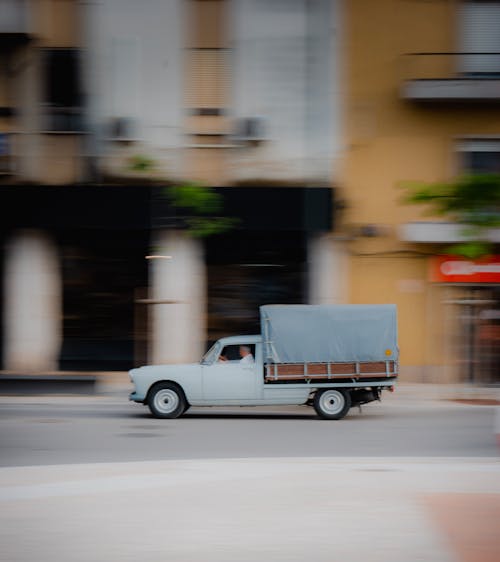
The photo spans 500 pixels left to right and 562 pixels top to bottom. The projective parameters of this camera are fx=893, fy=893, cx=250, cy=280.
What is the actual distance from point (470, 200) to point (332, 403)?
392 inches

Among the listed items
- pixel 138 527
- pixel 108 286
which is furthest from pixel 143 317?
pixel 138 527

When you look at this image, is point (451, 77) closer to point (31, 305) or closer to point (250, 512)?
point (31, 305)

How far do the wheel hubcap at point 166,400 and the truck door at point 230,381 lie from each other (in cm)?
55

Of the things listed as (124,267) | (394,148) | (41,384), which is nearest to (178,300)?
(124,267)

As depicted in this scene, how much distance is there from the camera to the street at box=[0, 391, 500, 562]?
672 cm

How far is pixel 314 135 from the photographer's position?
22172 mm

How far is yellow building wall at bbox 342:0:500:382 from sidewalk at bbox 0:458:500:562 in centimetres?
1166

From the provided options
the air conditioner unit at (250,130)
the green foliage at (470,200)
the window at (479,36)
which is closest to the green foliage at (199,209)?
the air conditioner unit at (250,130)

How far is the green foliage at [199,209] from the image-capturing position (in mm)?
21072

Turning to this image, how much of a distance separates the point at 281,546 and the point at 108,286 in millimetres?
16742

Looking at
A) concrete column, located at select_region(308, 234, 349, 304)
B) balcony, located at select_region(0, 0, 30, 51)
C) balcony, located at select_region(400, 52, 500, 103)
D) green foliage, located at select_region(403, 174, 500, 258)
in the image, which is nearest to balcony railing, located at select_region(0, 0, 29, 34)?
balcony, located at select_region(0, 0, 30, 51)

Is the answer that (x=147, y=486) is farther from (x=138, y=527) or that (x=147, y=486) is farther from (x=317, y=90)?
(x=317, y=90)

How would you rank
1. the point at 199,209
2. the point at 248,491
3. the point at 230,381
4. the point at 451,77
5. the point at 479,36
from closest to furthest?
the point at 248,491 < the point at 230,381 < the point at 199,209 < the point at 451,77 < the point at 479,36

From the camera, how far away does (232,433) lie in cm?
1391
